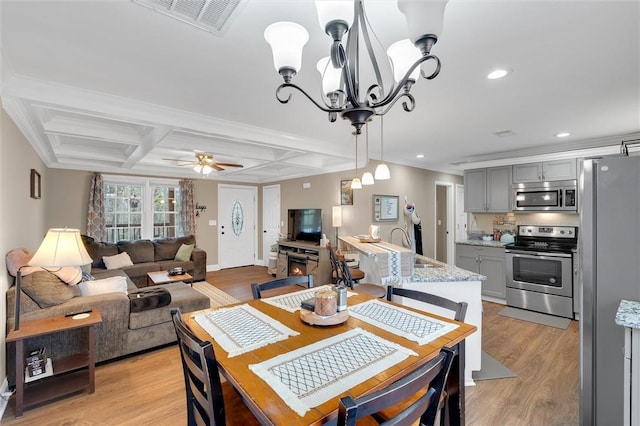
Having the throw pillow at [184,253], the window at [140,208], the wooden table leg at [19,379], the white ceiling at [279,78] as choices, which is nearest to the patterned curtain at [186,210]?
the window at [140,208]

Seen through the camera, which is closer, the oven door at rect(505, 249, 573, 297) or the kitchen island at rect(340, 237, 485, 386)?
the kitchen island at rect(340, 237, 485, 386)

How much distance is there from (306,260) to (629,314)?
435 centimetres

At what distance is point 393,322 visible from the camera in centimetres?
148

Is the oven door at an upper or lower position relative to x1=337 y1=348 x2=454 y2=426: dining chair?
lower

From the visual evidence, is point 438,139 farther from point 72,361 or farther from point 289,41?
point 72,361

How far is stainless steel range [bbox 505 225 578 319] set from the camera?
12.8 ft

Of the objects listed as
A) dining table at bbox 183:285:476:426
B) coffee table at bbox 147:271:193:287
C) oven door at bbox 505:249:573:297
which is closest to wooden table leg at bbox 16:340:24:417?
dining table at bbox 183:285:476:426

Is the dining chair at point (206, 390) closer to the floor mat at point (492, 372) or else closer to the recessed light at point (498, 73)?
the floor mat at point (492, 372)

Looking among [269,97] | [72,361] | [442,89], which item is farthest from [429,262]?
[72,361]

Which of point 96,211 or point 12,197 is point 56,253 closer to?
point 12,197

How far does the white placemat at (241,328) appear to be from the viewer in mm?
1245

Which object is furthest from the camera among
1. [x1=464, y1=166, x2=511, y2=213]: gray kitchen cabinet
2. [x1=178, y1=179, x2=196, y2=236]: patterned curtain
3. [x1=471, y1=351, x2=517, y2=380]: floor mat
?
[x1=178, y1=179, x2=196, y2=236]: patterned curtain

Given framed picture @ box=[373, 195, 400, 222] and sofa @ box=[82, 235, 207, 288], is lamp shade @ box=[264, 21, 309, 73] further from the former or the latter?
sofa @ box=[82, 235, 207, 288]

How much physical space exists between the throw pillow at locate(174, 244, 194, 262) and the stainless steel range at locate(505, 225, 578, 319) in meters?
→ 5.65
